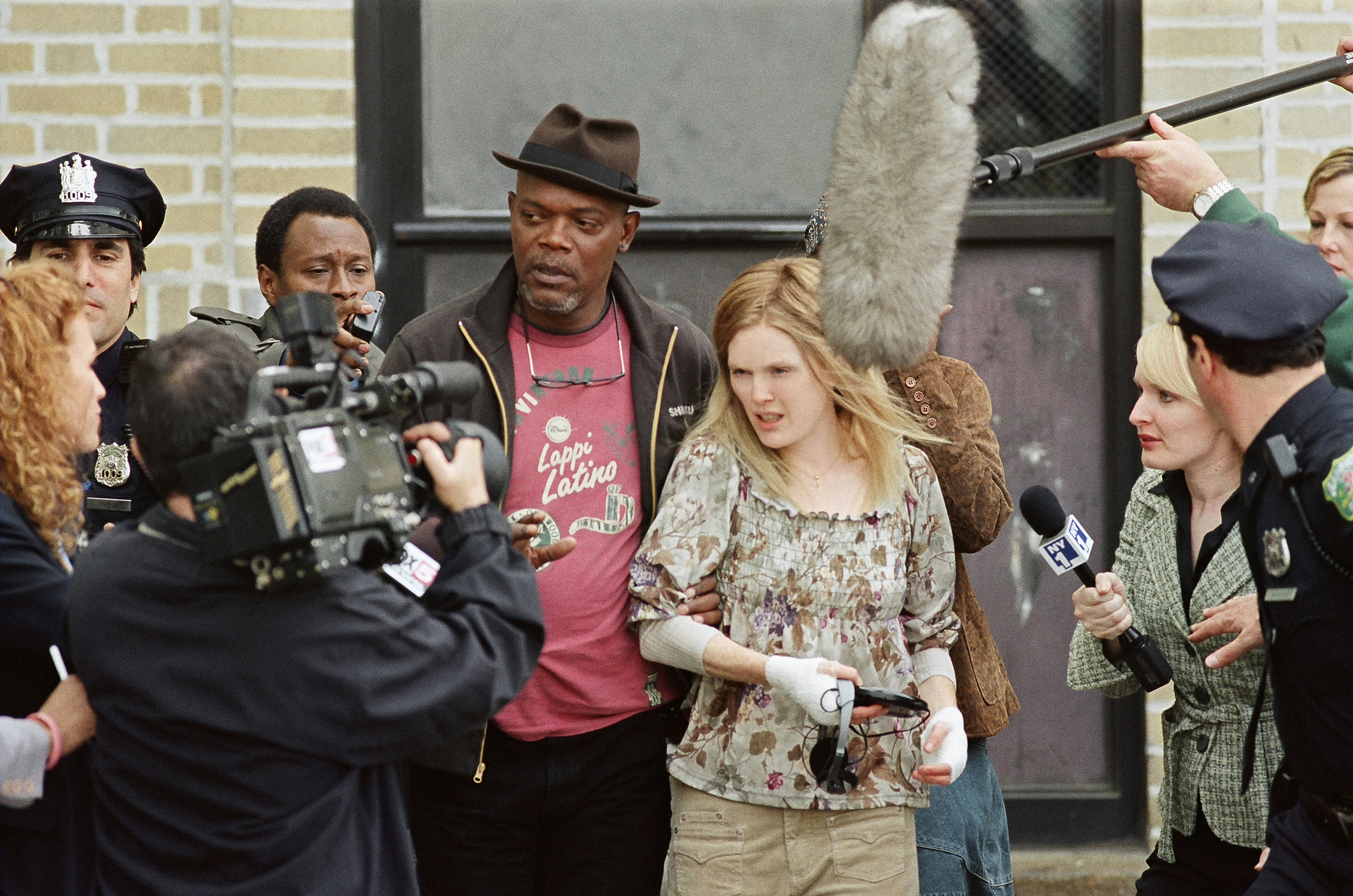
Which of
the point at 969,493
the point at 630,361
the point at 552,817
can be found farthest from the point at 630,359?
the point at 552,817

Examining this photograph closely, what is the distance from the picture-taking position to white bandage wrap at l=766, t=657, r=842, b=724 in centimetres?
281

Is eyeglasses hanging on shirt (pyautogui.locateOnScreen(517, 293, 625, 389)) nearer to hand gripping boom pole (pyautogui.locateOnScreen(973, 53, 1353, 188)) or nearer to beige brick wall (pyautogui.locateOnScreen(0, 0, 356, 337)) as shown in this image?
hand gripping boom pole (pyautogui.locateOnScreen(973, 53, 1353, 188))

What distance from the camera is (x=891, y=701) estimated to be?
9.11 ft

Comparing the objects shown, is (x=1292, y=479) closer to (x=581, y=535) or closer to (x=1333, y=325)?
(x=1333, y=325)

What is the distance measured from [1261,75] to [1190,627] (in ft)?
6.71

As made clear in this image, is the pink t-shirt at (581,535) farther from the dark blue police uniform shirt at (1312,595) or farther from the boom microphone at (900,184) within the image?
the dark blue police uniform shirt at (1312,595)

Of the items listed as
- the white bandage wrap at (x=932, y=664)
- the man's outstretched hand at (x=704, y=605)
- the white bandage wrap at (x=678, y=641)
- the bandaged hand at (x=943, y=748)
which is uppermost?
the man's outstretched hand at (x=704, y=605)

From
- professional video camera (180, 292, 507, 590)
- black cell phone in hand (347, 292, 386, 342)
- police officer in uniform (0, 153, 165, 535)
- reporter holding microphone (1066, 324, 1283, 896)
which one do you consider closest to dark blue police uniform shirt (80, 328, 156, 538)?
police officer in uniform (0, 153, 165, 535)

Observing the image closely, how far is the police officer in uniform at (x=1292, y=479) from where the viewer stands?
2516 millimetres

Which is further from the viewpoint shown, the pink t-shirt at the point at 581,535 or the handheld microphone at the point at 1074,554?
the pink t-shirt at the point at 581,535

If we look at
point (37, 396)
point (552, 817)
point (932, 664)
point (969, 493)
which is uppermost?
point (37, 396)

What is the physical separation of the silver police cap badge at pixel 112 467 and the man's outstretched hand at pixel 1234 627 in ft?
7.99

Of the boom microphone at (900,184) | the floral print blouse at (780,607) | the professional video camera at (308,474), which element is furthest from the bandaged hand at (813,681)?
the professional video camera at (308,474)

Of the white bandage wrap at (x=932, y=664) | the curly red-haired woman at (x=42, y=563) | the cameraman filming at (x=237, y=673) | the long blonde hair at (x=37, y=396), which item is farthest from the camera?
the white bandage wrap at (x=932, y=664)
